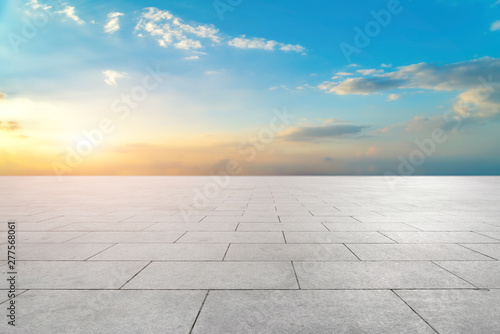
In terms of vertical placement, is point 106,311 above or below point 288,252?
below

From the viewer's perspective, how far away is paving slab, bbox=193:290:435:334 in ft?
10.7

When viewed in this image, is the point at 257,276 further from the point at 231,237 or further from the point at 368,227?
the point at 368,227

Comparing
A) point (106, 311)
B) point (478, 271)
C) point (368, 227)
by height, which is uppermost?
point (368, 227)

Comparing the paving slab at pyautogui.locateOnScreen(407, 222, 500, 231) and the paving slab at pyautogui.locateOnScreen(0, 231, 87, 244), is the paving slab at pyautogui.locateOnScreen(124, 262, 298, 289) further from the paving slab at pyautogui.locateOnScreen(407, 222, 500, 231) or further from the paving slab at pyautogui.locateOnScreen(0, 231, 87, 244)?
the paving slab at pyautogui.locateOnScreen(407, 222, 500, 231)

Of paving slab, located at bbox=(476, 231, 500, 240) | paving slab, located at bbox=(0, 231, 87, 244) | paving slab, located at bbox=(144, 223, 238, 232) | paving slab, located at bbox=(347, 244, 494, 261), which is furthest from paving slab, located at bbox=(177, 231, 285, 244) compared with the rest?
paving slab, located at bbox=(476, 231, 500, 240)

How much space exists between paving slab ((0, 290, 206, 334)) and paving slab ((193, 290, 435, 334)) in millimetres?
284

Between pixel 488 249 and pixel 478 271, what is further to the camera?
pixel 488 249

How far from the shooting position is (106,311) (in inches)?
144

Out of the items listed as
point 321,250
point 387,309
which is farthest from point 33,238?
point 387,309

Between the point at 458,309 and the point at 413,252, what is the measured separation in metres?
2.44

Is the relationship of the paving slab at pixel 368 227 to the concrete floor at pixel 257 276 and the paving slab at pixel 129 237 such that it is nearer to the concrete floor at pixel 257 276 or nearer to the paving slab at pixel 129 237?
the concrete floor at pixel 257 276

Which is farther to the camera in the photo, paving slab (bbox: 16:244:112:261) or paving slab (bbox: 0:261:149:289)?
paving slab (bbox: 16:244:112:261)

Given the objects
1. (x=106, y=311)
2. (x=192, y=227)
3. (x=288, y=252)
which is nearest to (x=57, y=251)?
(x=192, y=227)

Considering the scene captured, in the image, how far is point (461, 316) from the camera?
3557 mm
